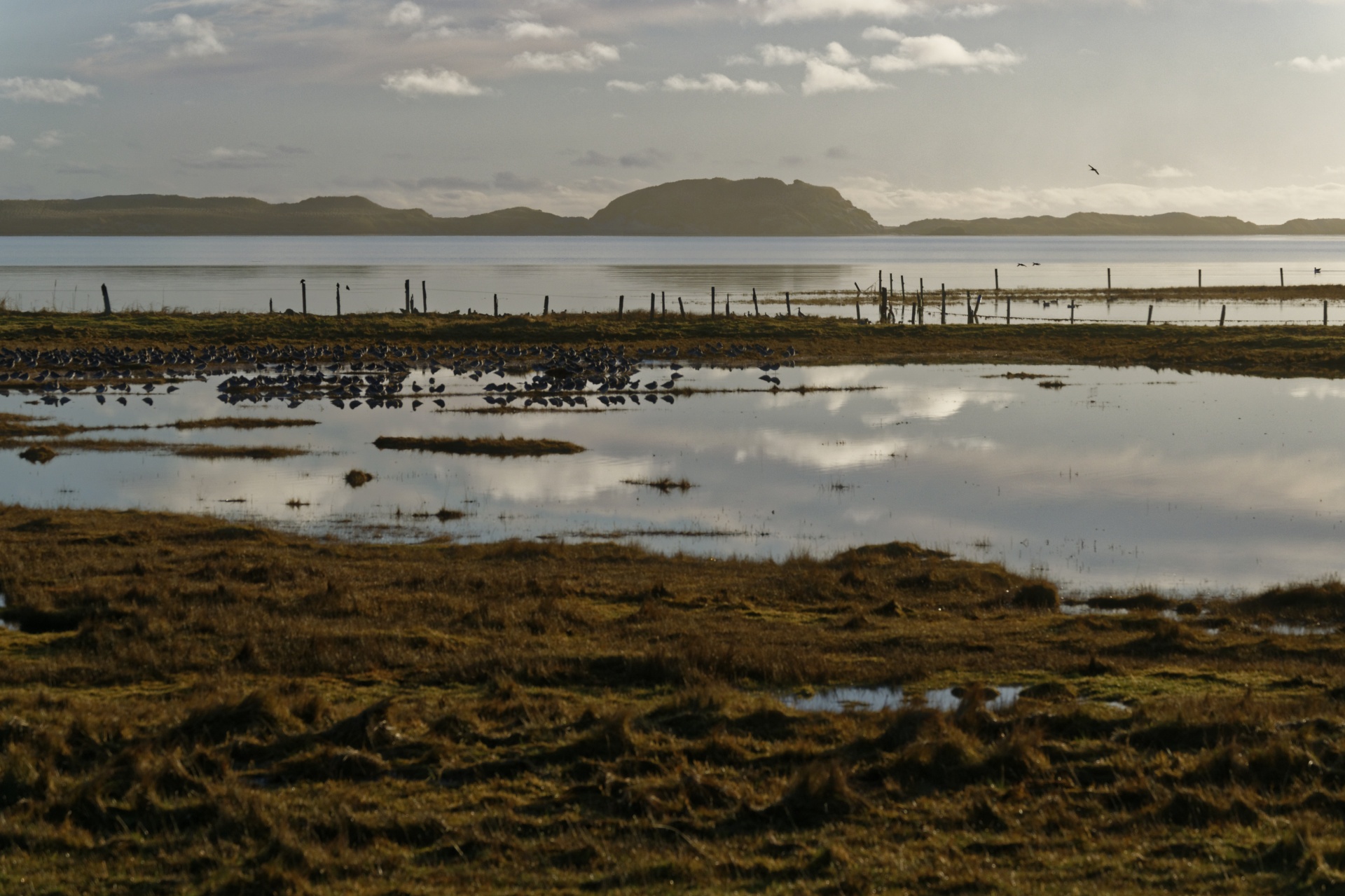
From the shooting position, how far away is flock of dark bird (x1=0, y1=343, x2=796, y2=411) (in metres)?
47.1

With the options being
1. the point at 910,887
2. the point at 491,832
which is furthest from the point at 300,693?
the point at 910,887

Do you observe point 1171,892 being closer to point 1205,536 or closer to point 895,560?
point 895,560

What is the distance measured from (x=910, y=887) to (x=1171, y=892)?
5.14 ft

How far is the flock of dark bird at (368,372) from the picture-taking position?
4706 cm

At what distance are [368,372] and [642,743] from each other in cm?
4607

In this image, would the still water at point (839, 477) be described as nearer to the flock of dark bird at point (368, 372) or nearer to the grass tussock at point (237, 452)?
the grass tussock at point (237, 452)

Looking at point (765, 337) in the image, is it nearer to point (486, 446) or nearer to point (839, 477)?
point (486, 446)

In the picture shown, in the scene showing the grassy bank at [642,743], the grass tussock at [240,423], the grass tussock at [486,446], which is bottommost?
the grassy bank at [642,743]

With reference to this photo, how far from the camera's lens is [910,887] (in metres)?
8.07

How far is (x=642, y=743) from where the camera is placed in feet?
35.7

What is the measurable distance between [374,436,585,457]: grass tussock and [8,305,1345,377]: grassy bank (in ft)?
84.1

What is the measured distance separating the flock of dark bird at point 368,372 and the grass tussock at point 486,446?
8600 millimetres

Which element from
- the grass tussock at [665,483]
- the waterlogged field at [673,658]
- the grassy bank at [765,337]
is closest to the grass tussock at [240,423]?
the waterlogged field at [673,658]

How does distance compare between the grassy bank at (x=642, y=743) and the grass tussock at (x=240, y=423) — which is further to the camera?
the grass tussock at (x=240, y=423)
